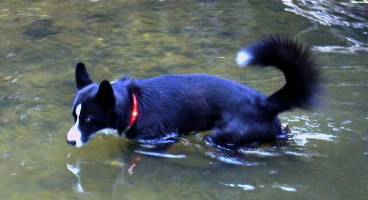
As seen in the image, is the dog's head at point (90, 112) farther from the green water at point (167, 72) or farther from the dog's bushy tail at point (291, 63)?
the dog's bushy tail at point (291, 63)

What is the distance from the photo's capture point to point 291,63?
4387 mm

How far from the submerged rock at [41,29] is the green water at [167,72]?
3 centimetres

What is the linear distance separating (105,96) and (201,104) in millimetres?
835

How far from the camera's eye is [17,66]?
21.8 feet

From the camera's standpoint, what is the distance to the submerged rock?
7953 mm

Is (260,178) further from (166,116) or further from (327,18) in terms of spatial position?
(327,18)

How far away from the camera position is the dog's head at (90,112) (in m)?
4.40

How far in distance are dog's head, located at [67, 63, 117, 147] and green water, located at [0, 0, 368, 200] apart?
282 mm

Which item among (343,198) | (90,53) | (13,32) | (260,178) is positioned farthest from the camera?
(13,32)

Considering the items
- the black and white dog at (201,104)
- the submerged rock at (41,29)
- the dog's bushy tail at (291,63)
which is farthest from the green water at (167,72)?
the dog's bushy tail at (291,63)

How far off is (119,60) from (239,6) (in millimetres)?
3166

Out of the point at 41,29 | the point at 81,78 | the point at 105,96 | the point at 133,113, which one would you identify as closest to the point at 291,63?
the point at 133,113

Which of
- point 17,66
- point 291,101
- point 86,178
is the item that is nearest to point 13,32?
point 17,66

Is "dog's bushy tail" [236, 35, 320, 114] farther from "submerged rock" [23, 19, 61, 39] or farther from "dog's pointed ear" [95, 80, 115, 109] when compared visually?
"submerged rock" [23, 19, 61, 39]
